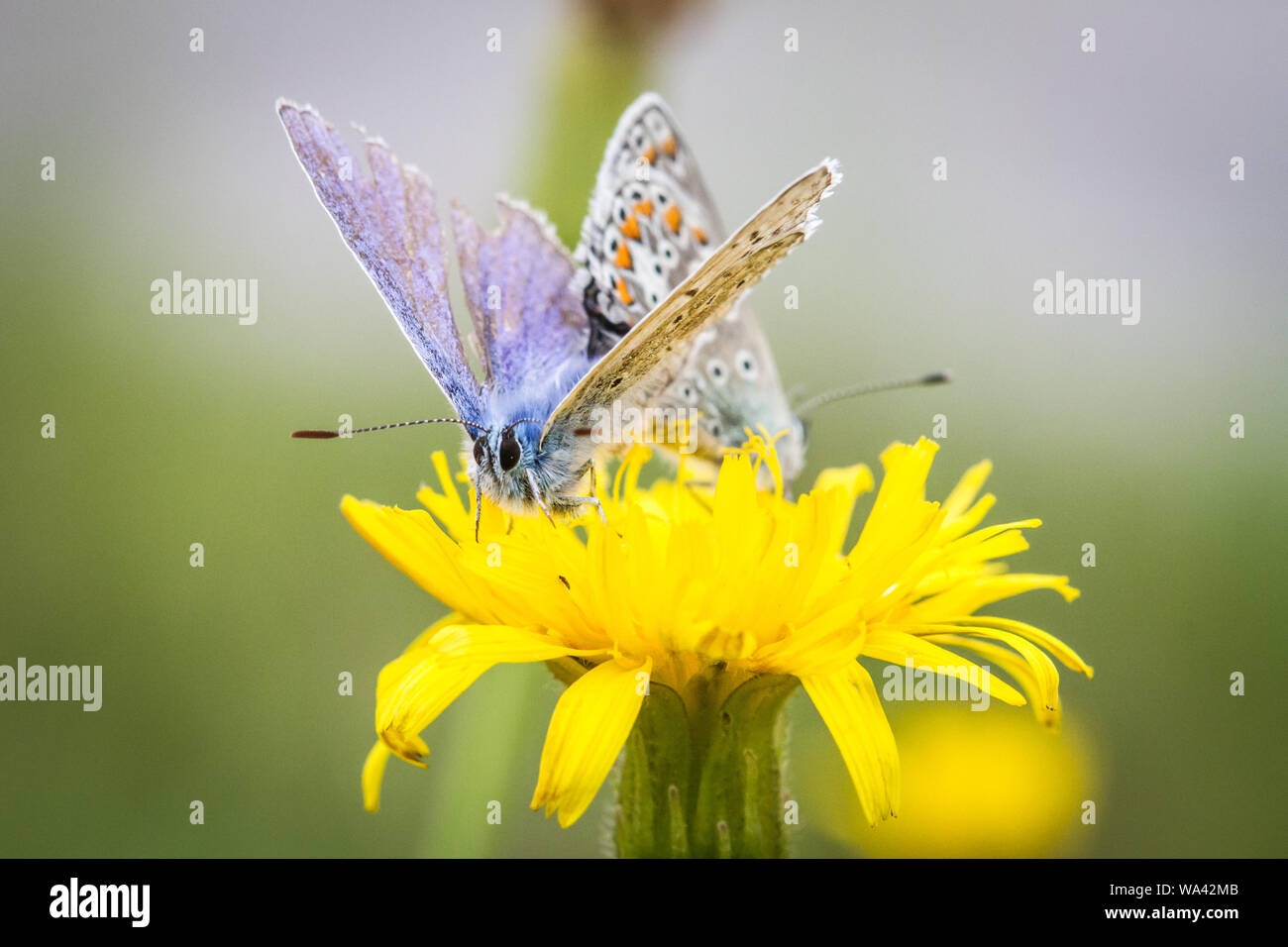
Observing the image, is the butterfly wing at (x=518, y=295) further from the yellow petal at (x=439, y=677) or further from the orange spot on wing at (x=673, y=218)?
the yellow petal at (x=439, y=677)

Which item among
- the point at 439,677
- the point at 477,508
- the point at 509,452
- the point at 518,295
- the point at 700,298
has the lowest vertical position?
the point at 439,677

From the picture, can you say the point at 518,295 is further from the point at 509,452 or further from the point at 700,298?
the point at 700,298

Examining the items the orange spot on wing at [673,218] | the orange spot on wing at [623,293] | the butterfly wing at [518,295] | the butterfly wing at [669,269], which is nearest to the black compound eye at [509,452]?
the butterfly wing at [518,295]

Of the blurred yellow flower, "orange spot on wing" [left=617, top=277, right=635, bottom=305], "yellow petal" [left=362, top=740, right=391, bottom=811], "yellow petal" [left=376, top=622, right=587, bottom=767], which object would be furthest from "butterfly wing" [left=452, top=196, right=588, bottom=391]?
the blurred yellow flower

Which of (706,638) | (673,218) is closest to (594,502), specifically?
(706,638)

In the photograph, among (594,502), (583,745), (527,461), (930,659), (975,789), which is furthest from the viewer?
(975,789)

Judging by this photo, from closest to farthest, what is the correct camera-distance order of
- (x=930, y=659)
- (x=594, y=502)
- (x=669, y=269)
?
(x=930, y=659)
(x=594, y=502)
(x=669, y=269)
